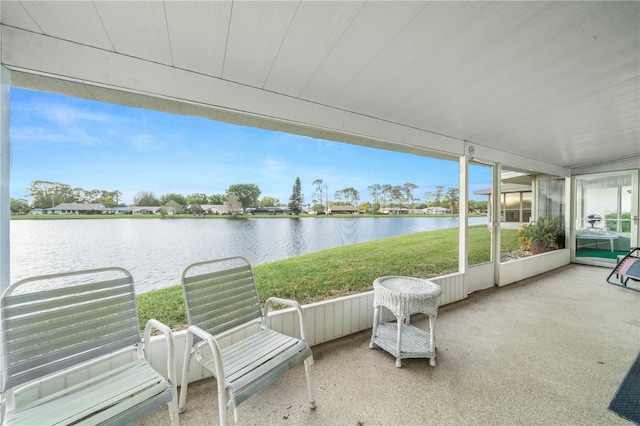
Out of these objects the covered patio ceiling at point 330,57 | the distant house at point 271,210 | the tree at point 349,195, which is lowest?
the distant house at point 271,210

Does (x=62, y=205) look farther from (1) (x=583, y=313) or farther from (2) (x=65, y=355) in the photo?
(1) (x=583, y=313)

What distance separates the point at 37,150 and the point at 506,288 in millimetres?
5851

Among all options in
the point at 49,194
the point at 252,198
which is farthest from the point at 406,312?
the point at 49,194

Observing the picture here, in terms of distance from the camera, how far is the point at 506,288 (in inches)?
158

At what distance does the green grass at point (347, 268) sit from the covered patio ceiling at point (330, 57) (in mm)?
1627

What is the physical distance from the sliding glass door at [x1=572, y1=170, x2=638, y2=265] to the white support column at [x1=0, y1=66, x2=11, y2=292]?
878 cm

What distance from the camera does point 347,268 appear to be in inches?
135

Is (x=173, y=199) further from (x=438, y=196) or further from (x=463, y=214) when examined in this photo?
(x=438, y=196)

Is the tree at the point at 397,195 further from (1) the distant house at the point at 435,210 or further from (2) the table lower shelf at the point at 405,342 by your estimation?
Result: (2) the table lower shelf at the point at 405,342

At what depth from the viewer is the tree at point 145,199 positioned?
78.0 inches

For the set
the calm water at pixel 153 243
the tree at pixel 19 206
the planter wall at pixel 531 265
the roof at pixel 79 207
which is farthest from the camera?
the planter wall at pixel 531 265

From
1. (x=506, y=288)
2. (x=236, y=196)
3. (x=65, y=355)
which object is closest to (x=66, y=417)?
(x=65, y=355)

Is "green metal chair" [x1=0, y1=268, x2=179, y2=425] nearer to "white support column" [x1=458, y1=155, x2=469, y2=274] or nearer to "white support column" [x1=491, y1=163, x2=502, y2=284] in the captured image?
"white support column" [x1=458, y1=155, x2=469, y2=274]

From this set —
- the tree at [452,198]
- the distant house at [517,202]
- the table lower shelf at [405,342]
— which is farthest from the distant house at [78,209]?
the distant house at [517,202]
